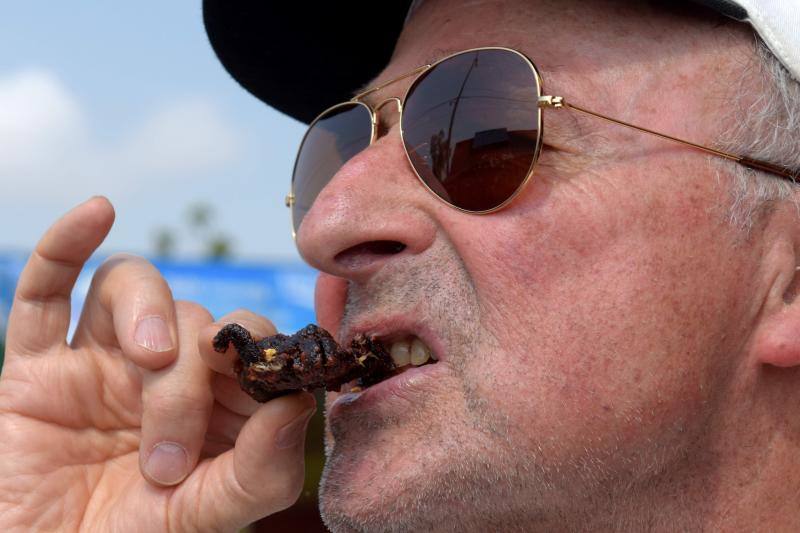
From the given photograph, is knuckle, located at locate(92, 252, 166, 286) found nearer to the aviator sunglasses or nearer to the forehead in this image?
the aviator sunglasses

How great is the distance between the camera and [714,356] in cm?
202

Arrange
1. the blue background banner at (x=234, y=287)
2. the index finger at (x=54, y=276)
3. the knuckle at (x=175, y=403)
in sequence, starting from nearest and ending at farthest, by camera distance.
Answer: the knuckle at (x=175, y=403) < the index finger at (x=54, y=276) < the blue background banner at (x=234, y=287)

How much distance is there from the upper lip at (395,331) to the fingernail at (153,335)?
543mm

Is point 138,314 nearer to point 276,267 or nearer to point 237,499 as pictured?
point 237,499

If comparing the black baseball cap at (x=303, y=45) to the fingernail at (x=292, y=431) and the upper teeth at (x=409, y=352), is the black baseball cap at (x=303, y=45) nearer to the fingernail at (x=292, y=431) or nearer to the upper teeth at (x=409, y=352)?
the upper teeth at (x=409, y=352)

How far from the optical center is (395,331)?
6.89ft

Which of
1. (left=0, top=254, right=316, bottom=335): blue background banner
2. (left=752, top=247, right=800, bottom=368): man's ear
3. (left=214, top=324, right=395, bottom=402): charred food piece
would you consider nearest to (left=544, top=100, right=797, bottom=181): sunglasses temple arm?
(left=752, top=247, right=800, bottom=368): man's ear

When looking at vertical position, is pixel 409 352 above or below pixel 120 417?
above

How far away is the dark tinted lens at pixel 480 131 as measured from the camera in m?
2.04

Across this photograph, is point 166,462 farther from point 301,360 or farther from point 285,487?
point 301,360

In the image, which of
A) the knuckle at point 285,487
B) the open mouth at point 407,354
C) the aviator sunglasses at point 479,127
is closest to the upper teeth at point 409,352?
the open mouth at point 407,354

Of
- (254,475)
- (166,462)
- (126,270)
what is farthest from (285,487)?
(126,270)

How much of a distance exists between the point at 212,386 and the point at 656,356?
4.15 feet

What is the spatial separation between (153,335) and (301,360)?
2.02 ft
